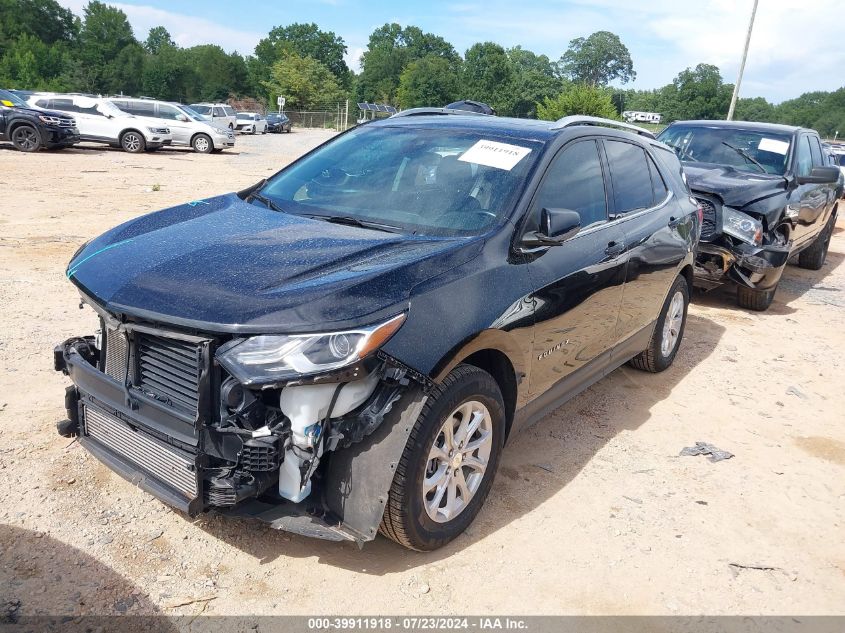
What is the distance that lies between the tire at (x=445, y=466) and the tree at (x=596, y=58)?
155132mm

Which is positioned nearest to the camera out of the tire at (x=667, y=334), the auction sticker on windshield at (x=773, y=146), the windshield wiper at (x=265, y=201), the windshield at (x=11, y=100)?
the windshield wiper at (x=265, y=201)

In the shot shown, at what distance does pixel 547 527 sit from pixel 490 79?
316 ft

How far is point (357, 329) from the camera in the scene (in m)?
2.52

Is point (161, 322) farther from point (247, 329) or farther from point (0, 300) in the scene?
point (0, 300)

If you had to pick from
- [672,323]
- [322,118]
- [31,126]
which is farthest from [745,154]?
[322,118]

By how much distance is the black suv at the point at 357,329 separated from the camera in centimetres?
251

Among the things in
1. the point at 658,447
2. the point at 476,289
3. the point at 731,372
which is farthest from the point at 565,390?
the point at 731,372

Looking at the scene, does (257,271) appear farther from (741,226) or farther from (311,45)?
(311,45)

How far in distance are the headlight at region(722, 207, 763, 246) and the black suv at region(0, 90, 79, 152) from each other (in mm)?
18880

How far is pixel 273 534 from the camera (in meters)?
3.16

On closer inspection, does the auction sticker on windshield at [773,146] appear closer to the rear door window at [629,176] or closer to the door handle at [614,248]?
the rear door window at [629,176]

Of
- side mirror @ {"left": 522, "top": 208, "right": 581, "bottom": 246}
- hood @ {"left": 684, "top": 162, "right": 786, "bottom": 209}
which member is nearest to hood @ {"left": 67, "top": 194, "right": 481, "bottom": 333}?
side mirror @ {"left": 522, "top": 208, "right": 581, "bottom": 246}

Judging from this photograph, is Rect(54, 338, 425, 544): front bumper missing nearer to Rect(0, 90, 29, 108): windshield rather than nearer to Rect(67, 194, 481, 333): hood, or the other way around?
Rect(67, 194, 481, 333): hood

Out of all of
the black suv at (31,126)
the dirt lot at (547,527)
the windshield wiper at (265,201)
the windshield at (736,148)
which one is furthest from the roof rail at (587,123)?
the black suv at (31,126)
